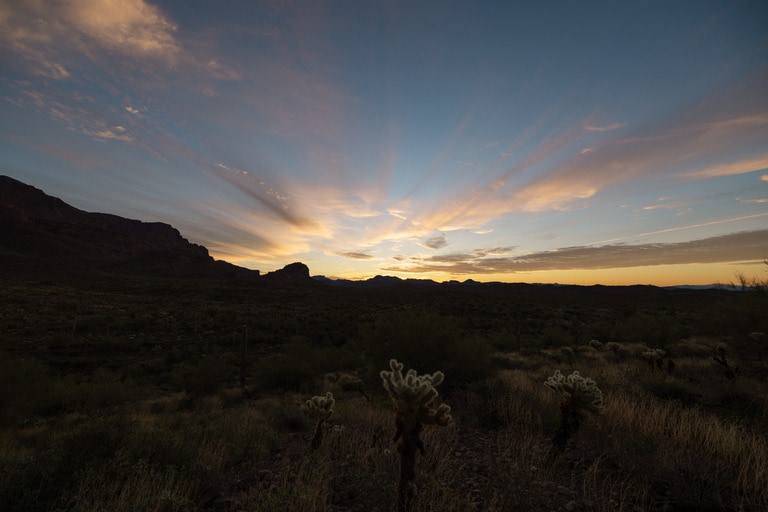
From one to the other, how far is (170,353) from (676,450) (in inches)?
920

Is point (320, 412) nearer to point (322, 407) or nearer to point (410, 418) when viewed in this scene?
point (322, 407)

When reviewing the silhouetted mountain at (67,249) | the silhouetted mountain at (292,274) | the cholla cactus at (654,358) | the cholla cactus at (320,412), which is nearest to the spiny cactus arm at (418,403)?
the cholla cactus at (320,412)

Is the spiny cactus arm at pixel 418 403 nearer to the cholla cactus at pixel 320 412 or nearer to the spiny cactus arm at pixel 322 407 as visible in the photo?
the cholla cactus at pixel 320 412

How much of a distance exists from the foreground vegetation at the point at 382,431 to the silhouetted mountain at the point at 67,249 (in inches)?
2765

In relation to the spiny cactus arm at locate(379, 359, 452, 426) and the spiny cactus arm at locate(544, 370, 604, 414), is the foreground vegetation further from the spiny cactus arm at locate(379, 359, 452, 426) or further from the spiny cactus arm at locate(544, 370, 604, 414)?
the spiny cactus arm at locate(379, 359, 452, 426)

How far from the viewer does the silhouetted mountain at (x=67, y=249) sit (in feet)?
250

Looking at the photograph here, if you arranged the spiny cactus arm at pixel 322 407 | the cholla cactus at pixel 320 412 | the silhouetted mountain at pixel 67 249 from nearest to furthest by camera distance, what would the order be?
the cholla cactus at pixel 320 412 < the spiny cactus arm at pixel 322 407 < the silhouetted mountain at pixel 67 249

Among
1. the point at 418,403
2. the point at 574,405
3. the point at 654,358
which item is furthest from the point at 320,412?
the point at 654,358

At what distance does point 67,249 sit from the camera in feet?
310

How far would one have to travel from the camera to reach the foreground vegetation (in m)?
4.33

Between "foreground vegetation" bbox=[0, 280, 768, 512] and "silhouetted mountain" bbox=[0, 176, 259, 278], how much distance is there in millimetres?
70221

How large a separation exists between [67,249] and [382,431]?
12644 centimetres

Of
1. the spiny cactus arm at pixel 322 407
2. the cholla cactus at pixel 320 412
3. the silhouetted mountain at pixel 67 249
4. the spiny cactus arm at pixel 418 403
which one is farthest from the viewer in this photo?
the silhouetted mountain at pixel 67 249

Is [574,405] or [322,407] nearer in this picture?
[574,405]
